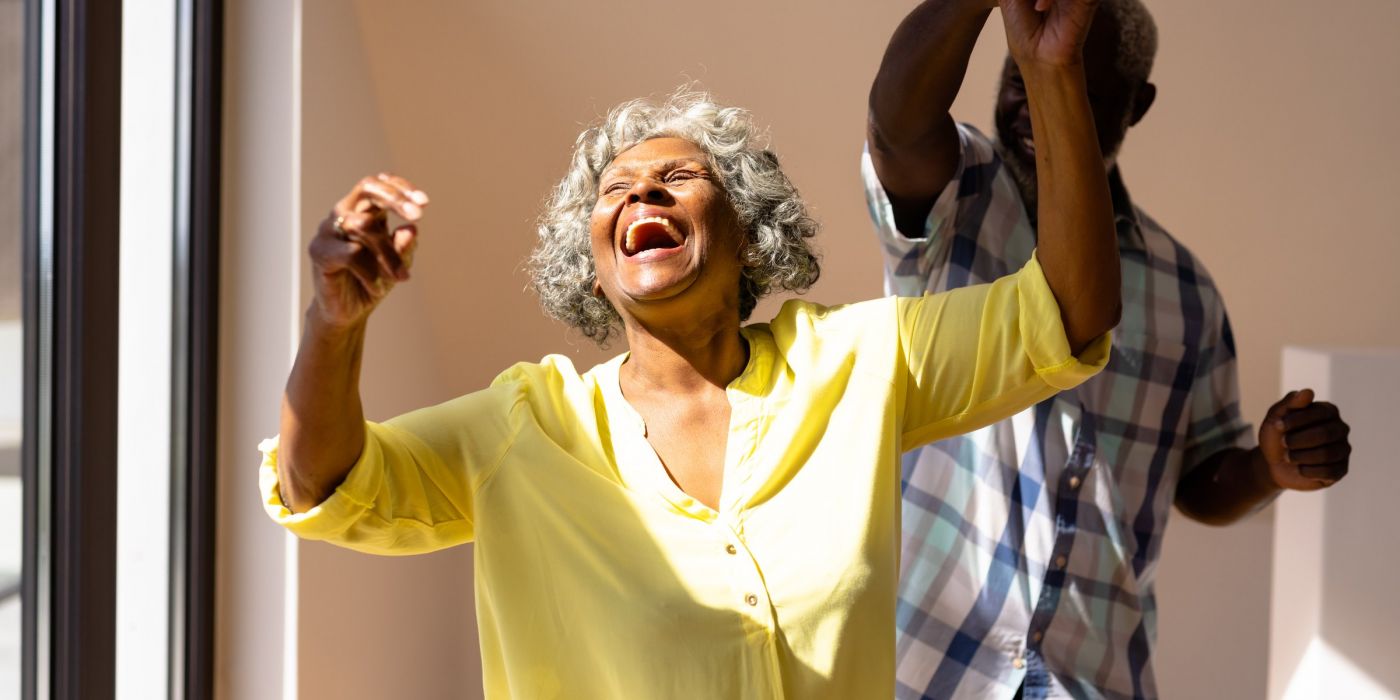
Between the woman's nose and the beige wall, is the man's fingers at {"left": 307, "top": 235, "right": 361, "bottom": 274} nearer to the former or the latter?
the woman's nose

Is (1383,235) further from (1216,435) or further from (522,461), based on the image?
(522,461)

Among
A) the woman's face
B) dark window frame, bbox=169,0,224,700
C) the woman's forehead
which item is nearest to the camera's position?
the woman's face

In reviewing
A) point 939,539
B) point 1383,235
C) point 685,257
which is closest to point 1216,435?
point 939,539

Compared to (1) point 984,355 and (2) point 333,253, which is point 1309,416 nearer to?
(1) point 984,355

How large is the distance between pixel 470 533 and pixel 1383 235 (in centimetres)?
364

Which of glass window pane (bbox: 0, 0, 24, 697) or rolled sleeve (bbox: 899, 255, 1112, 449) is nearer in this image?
rolled sleeve (bbox: 899, 255, 1112, 449)

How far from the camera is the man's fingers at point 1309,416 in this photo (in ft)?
6.46

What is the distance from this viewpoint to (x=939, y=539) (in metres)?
2.02

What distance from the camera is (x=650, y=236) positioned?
1.62 m

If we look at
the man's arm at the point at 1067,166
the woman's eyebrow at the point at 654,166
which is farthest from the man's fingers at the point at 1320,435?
the woman's eyebrow at the point at 654,166

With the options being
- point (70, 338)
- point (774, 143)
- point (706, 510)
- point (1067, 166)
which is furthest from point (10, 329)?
point (774, 143)

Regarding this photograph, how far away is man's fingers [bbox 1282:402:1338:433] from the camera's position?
197 cm

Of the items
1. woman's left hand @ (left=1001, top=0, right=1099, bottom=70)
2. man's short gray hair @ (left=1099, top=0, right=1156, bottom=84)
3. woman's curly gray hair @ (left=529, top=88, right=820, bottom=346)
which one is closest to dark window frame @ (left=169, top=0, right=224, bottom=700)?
woman's curly gray hair @ (left=529, top=88, right=820, bottom=346)

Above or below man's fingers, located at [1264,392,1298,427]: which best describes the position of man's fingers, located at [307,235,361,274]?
above
